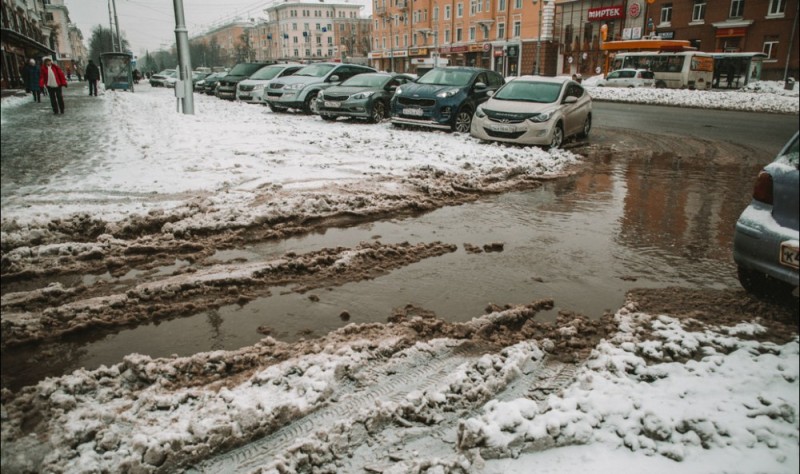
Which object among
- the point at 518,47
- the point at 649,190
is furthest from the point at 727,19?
the point at 518,47

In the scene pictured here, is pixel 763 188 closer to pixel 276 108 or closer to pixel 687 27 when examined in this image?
pixel 687 27

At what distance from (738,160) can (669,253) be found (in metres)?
6.84

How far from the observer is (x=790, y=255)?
179 centimetres

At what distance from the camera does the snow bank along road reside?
2252mm

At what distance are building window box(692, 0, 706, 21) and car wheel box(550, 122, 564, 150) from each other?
3042 millimetres

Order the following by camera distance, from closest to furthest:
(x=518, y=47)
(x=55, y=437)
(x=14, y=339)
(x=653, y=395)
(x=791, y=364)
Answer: (x=791, y=364) < (x=55, y=437) < (x=653, y=395) < (x=14, y=339) < (x=518, y=47)

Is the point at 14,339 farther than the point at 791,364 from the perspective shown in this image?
Yes

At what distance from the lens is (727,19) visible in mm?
6871

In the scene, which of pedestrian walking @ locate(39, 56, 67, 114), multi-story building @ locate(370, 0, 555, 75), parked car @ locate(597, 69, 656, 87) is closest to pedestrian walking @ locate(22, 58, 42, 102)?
pedestrian walking @ locate(39, 56, 67, 114)

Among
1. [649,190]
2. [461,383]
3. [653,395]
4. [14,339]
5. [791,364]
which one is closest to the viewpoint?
[791,364]

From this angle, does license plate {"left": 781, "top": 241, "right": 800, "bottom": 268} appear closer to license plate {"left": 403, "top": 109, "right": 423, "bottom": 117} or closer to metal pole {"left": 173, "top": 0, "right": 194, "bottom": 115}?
license plate {"left": 403, "top": 109, "right": 423, "bottom": 117}

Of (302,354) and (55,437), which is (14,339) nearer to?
(55,437)

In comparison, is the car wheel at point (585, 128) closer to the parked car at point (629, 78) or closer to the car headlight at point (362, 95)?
the car headlight at point (362, 95)

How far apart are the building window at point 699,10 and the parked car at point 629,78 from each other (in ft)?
70.3
